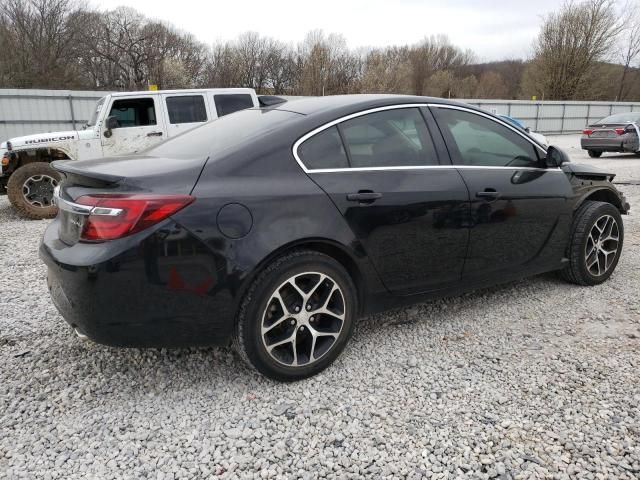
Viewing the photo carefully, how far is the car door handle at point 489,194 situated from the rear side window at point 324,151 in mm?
983

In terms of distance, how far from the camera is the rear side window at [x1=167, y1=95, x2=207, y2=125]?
783cm

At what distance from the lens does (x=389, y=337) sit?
325 centimetres

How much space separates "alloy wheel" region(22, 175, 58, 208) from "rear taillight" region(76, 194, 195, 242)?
5851mm

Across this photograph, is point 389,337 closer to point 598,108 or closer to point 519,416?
point 519,416

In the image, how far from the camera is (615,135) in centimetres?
1488

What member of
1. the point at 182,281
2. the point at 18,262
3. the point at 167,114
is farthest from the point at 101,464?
the point at 167,114

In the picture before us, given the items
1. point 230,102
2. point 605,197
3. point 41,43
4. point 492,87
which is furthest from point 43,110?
point 492,87

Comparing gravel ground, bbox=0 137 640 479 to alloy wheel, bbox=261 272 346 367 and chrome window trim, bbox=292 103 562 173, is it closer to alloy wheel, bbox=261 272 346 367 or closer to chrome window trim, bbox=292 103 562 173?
alloy wheel, bbox=261 272 346 367

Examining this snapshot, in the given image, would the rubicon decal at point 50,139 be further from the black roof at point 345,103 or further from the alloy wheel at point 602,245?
the alloy wheel at point 602,245

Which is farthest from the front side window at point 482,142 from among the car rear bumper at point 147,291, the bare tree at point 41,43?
the bare tree at point 41,43

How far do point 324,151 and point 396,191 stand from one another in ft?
1.57

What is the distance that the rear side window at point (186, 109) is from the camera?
7.83m

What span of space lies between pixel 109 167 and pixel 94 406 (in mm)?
1233

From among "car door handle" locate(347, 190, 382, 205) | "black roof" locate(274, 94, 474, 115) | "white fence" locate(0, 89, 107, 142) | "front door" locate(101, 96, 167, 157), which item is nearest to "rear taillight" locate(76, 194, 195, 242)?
"car door handle" locate(347, 190, 382, 205)
